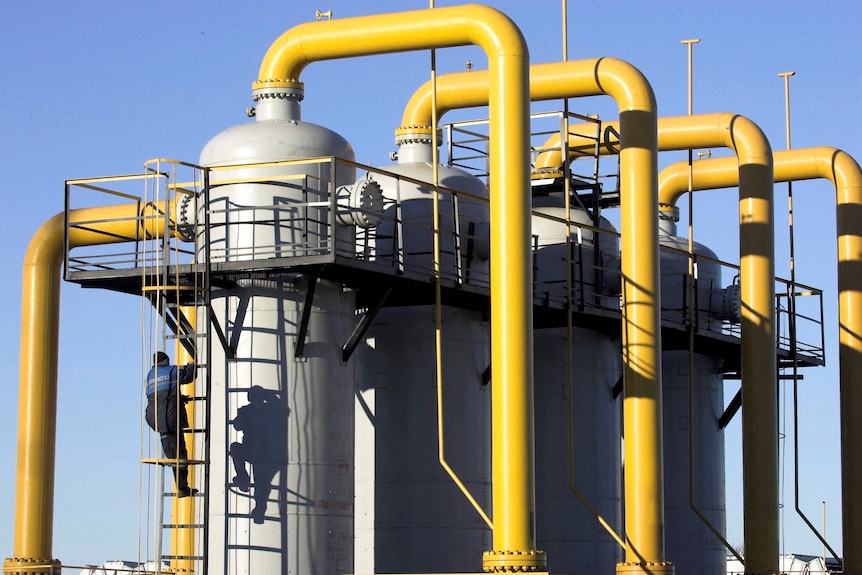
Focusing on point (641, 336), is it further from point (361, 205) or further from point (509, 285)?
point (361, 205)

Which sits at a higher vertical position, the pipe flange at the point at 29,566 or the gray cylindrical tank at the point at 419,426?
the gray cylindrical tank at the point at 419,426

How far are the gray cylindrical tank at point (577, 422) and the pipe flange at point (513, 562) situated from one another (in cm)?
799

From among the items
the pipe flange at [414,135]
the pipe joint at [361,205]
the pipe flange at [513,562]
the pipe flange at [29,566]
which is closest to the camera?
the pipe flange at [513,562]

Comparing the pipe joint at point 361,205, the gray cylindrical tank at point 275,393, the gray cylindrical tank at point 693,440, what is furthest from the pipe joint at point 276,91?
the gray cylindrical tank at point 693,440

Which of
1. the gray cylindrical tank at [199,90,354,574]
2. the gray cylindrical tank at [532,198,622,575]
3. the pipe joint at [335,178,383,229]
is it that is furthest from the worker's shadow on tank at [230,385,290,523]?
the gray cylindrical tank at [532,198,622,575]

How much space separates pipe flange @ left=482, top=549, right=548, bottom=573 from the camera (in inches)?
869

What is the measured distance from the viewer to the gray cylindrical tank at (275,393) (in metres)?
23.9

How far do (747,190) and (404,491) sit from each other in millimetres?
8543

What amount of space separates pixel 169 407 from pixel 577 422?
986cm

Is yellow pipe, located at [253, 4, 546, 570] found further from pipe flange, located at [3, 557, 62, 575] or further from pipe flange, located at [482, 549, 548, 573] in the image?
pipe flange, located at [3, 557, 62, 575]

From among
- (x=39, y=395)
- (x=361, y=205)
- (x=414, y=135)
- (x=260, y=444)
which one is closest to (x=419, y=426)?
(x=260, y=444)

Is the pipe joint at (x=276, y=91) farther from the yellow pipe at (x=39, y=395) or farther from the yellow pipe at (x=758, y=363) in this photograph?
the yellow pipe at (x=758, y=363)

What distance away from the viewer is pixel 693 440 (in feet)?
118

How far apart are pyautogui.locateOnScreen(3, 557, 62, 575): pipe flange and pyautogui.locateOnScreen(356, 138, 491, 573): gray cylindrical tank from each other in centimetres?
499
